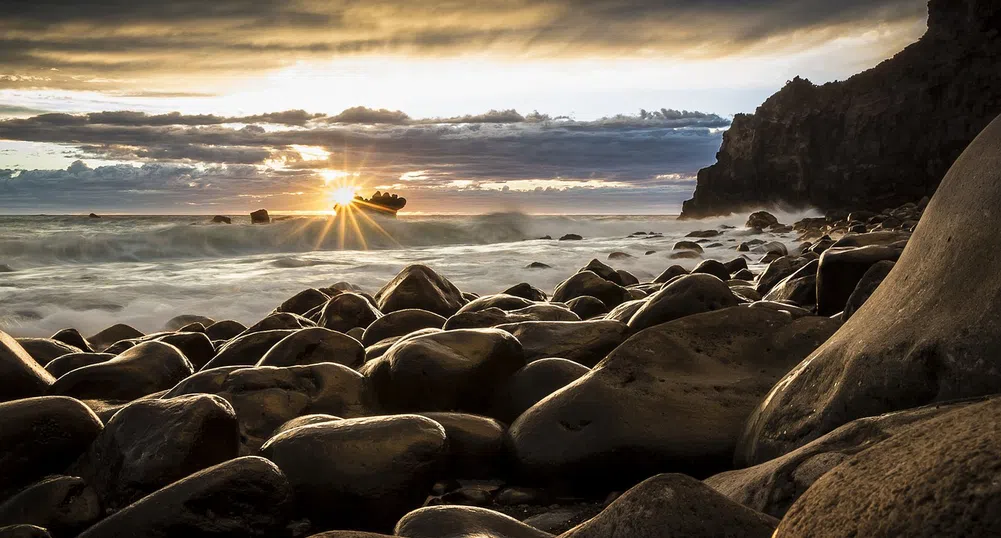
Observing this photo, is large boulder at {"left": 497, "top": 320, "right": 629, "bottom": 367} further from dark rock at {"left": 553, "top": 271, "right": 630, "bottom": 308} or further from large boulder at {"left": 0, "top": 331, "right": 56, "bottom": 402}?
dark rock at {"left": 553, "top": 271, "right": 630, "bottom": 308}

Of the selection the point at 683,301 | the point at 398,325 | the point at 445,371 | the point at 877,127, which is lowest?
the point at 398,325

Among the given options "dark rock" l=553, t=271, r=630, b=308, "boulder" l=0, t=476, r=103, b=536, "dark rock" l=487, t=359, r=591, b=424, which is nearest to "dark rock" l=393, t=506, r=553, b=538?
"boulder" l=0, t=476, r=103, b=536

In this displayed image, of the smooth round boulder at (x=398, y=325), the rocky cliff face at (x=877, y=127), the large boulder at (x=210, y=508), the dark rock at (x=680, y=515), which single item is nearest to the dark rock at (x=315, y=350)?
the smooth round boulder at (x=398, y=325)

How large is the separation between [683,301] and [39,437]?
10.2ft

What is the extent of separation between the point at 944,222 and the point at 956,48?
33314 mm

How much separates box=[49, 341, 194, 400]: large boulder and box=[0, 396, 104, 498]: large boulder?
3.42 ft

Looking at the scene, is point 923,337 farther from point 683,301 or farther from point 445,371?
point 683,301

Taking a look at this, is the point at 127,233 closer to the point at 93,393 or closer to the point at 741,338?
the point at 93,393

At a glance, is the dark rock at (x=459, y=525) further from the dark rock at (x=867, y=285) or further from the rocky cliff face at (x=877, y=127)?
the rocky cliff face at (x=877, y=127)

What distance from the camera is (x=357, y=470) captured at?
2.57 metres

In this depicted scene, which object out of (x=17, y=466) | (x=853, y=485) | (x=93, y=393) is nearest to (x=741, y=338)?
(x=853, y=485)

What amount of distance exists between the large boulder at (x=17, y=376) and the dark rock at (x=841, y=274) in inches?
161

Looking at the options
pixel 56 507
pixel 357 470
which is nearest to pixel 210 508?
pixel 357 470

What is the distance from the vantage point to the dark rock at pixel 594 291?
6891mm
